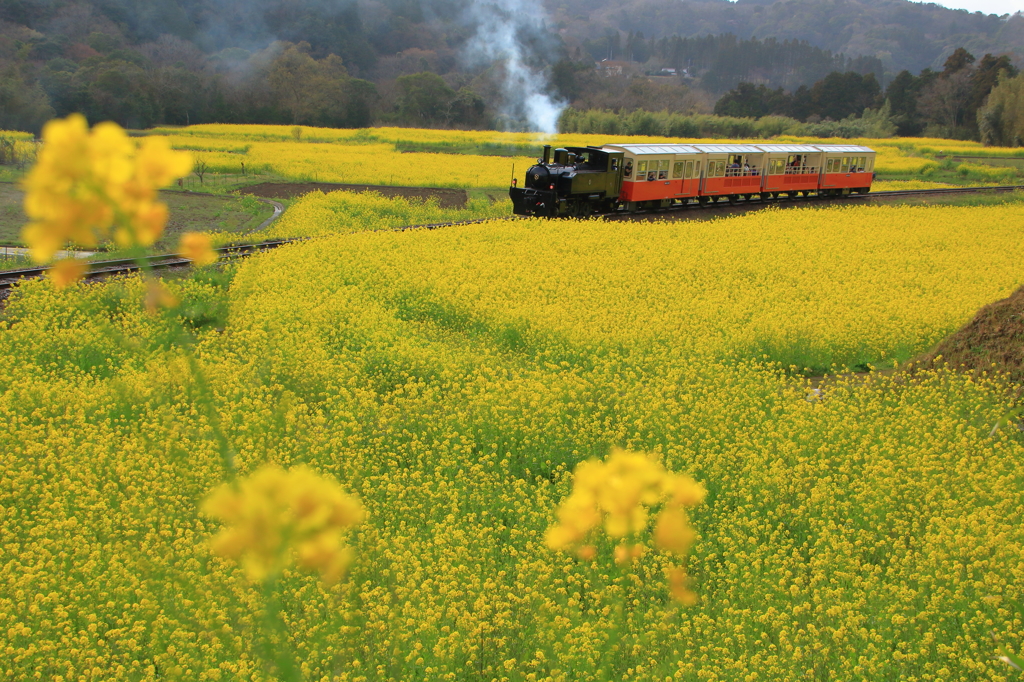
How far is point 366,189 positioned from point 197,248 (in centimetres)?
2720

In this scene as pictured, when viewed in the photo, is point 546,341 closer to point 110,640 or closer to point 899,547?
point 899,547

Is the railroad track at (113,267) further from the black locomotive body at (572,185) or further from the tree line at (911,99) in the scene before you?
the tree line at (911,99)

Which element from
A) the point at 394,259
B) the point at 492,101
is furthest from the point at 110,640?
the point at 492,101

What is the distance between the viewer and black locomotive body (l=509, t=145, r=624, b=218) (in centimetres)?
2105

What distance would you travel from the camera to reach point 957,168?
40656 millimetres

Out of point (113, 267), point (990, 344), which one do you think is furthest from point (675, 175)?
point (113, 267)

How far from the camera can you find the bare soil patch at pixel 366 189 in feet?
85.6

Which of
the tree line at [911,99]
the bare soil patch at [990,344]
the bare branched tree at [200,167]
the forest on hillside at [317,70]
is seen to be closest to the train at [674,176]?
the bare soil patch at [990,344]

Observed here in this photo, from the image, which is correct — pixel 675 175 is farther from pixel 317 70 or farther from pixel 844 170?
pixel 317 70

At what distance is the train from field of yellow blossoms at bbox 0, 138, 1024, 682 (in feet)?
29.6

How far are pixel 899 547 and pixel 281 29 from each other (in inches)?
3754

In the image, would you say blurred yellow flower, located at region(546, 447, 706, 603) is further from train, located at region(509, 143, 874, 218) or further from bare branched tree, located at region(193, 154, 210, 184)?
bare branched tree, located at region(193, 154, 210, 184)

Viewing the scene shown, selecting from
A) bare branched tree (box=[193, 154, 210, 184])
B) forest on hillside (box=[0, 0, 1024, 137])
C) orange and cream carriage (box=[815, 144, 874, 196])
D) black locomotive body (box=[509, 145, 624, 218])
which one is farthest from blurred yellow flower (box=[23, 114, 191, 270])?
forest on hillside (box=[0, 0, 1024, 137])

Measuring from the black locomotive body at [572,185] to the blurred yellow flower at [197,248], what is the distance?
2037cm
